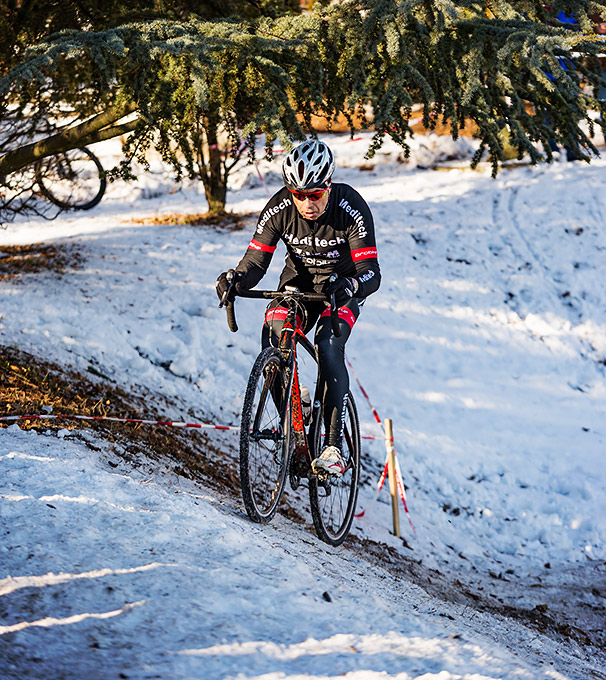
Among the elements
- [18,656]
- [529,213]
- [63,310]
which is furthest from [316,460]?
[529,213]

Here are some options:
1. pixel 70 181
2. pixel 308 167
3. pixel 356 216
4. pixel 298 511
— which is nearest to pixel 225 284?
pixel 308 167

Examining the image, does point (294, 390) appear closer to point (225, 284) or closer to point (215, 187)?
point (225, 284)

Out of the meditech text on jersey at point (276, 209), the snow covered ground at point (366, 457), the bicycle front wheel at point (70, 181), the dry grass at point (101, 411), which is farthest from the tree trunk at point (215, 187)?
the meditech text on jersey at point (276, 209)

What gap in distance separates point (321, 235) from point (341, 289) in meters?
0.74

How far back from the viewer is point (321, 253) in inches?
205

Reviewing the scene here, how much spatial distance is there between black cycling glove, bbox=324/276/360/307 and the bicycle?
0.11 metres

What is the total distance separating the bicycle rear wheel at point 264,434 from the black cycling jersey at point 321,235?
0.71m

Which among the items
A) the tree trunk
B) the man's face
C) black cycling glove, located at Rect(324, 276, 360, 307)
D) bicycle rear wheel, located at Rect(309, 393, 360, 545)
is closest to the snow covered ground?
bicycle rear wheel, located at Rect(309, 393, 360, 545)

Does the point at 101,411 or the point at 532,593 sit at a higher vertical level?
the point at 101,411

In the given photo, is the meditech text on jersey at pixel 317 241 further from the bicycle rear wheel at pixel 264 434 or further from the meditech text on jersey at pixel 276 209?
the bicycle rear wheel at pixel 264 434

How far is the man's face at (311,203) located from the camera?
15.9 ft

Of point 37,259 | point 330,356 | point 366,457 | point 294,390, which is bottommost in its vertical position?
point 366,457

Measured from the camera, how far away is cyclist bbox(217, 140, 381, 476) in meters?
4.77

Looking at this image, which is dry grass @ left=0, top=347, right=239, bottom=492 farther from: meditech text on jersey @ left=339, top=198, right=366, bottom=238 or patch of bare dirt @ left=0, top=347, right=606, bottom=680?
meditech text on jersey @ left=339, top=198, right=366, bottom=238
